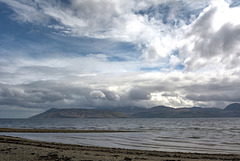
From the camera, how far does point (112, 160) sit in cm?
2180

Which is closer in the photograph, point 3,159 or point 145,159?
point 3,159

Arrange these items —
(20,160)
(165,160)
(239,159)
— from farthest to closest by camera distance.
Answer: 1. (239,159)
2. (165,160)
3. (20,160)

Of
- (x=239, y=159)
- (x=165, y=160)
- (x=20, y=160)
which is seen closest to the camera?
(x=20, y=160)

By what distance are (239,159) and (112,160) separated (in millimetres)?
15899

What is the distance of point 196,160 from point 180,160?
220 centimetres

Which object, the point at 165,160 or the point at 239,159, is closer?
the point at 165,160

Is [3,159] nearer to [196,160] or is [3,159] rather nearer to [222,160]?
[196,160]

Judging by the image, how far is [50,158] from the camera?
2250 cm

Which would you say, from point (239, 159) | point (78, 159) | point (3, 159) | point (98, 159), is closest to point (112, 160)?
point (98, 159)

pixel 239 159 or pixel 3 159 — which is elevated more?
pixel 3 159

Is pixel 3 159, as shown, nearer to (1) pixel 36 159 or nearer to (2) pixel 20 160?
(2) pixel 20 160

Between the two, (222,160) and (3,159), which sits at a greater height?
(3,159)

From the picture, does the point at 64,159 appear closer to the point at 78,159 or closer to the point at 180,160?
the point at 78,159

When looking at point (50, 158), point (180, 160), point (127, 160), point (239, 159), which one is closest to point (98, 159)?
point (127, 160)
